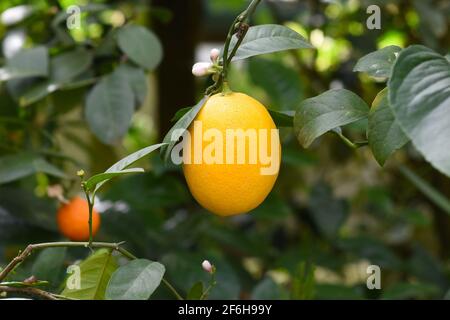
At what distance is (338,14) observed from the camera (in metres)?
1.54

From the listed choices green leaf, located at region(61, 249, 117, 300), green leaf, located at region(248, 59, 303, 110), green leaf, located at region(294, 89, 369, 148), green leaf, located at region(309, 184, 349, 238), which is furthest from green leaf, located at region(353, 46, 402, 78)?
green leaf, located at region(309, 184, 349, 238)

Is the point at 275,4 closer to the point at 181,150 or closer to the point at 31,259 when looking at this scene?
the point at 31,259

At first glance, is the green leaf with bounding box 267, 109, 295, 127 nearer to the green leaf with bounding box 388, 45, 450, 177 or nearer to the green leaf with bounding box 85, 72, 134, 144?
the green leaf with bounding box 388, 45, 450, 177

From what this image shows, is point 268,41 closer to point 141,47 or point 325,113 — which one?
point 325,113

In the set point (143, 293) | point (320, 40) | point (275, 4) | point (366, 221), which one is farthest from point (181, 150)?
point (366, 221)

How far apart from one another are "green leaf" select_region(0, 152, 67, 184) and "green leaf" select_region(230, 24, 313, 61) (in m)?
0.31

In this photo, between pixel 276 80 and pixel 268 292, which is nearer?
pixel 268 292

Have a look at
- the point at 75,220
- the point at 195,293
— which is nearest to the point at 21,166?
the point at 75,220

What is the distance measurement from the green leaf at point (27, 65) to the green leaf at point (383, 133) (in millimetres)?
495

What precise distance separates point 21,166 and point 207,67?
1.23 feet

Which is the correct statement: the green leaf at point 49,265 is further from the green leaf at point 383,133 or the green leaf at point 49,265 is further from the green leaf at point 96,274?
the green leaf at point 383,133

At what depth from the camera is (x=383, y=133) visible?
0.57m

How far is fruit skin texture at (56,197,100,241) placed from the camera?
88 centimetres
